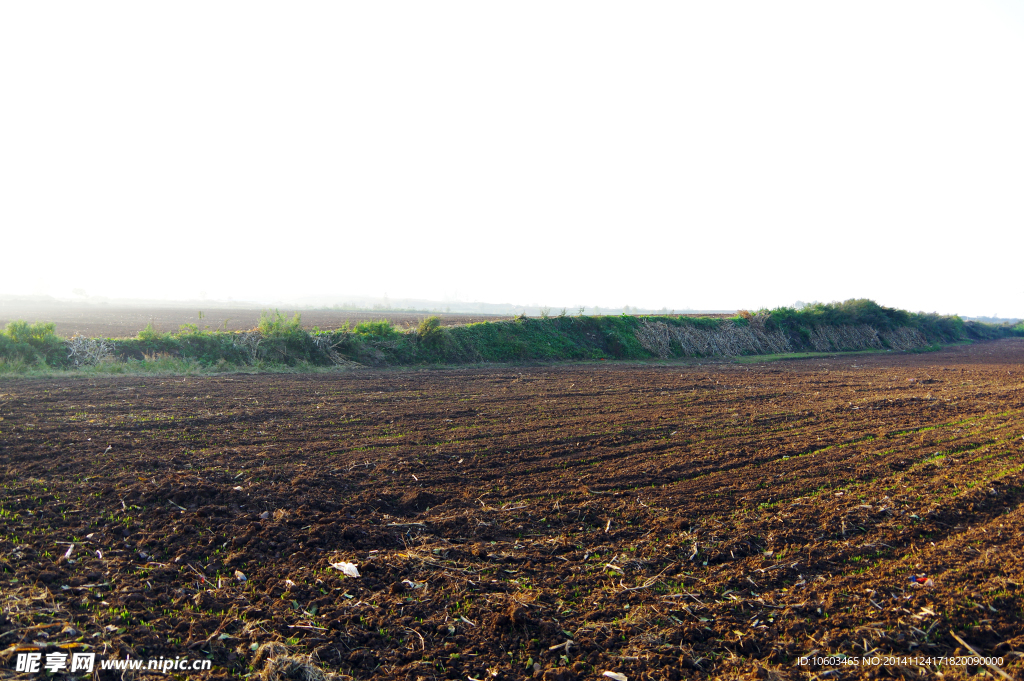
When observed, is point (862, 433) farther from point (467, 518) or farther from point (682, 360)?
point (682, 360)

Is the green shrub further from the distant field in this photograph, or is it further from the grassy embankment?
the distant field

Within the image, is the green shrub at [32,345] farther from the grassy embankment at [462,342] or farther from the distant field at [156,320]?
the distant field at [156,320]

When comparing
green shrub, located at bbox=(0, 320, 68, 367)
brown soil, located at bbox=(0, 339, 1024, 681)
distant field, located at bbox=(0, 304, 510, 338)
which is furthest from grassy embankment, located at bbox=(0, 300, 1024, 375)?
brown soil, located at bbox=(0, 339, 1024, 681)

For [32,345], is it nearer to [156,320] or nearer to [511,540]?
[511,540]

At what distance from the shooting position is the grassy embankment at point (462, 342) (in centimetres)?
1848

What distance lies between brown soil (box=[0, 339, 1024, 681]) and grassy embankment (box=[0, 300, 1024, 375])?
7884mm

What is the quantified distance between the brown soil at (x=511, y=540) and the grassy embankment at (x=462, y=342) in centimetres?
788

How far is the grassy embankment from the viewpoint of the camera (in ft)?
60.6

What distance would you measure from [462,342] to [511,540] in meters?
19.6

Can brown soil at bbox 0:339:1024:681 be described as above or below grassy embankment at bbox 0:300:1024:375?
below

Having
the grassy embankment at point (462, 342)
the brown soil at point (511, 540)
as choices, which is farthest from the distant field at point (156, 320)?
the brown soil at point (511, 540)

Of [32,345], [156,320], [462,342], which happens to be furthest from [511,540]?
[156,320]

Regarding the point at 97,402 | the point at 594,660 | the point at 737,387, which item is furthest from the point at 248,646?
the point at 737,387

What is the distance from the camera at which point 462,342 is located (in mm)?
25281
